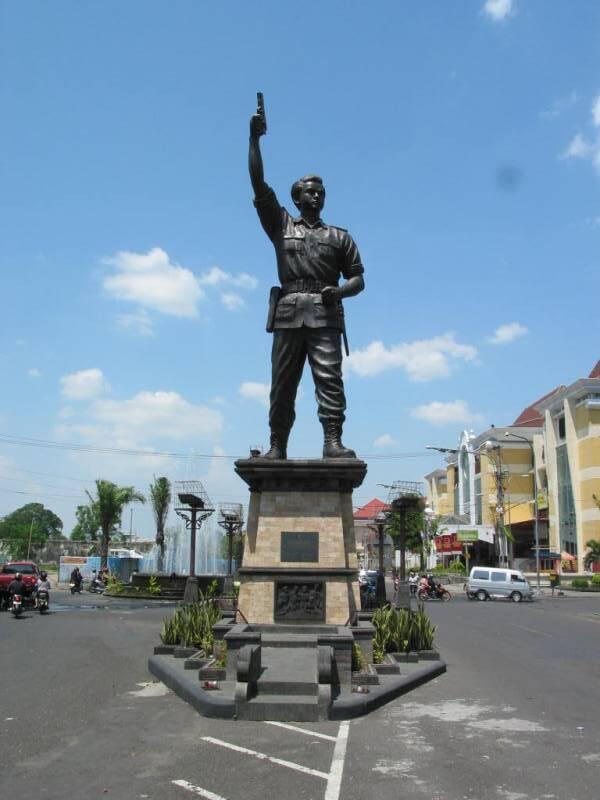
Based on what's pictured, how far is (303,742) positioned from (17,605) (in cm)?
1656

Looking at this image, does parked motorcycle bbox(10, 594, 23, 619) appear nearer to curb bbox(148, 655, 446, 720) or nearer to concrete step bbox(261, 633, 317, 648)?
curb bbox(148, 655, 446, 720)

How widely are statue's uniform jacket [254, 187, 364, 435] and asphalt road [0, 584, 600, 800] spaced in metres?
4.51

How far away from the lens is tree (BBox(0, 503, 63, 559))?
117m

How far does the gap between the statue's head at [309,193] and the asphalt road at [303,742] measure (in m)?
7.45

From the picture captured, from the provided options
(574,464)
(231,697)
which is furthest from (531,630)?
(574,464)

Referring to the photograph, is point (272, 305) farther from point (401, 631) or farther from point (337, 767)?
point (337, 767)

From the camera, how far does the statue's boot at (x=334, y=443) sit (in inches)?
443

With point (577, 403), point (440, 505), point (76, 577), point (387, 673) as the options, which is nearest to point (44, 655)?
point (387, 673)

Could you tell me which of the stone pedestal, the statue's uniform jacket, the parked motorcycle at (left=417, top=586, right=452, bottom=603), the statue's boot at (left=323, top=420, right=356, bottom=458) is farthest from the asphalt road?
the parked motorcycle at (left=417, top=586, right=452, bottom=603)

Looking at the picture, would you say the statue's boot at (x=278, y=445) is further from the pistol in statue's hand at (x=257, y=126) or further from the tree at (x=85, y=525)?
the tree at (x=85, y=525)

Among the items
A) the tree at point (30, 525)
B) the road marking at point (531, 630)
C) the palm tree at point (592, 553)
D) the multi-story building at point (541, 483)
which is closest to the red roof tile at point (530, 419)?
the multi-story building at point (541, 483)

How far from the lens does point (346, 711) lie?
7746mm

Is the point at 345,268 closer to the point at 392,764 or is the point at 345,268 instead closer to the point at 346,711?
the point at 346,711

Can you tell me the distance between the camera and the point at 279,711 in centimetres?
757
